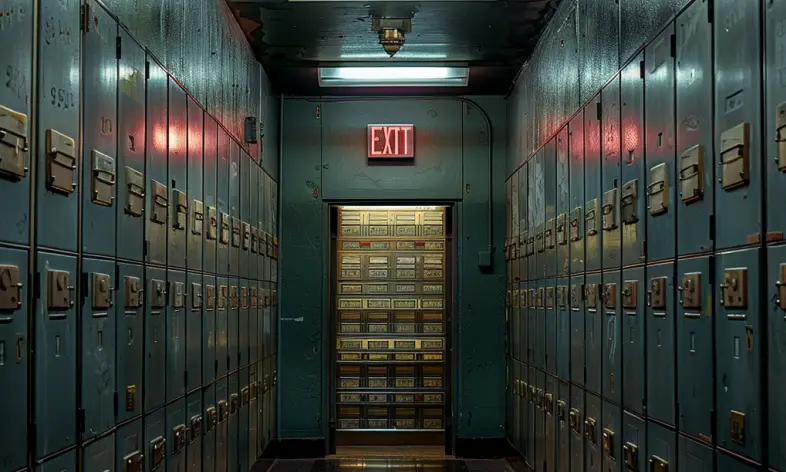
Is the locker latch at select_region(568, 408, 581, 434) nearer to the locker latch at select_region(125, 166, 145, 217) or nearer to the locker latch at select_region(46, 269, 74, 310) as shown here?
the locker latch at select_region(125, 166, 145, 217)

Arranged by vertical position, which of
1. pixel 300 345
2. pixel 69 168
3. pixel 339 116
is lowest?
pixel 300 345

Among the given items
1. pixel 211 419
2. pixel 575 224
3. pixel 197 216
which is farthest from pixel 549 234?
pixel 211 419

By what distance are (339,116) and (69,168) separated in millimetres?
5973

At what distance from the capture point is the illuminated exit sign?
356 inches

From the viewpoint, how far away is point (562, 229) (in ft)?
19.5

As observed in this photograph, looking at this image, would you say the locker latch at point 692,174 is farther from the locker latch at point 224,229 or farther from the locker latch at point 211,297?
the locker latch at point 224,229

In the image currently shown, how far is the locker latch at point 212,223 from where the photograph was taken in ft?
18.3

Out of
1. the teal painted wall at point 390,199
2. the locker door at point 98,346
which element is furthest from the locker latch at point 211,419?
the teal painted wall at point 390,199

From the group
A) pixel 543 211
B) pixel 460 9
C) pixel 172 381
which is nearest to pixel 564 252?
pixel 543 211

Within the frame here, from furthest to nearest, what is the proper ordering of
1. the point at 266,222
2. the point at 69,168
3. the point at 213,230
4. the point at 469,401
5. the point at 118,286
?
the point at 469,401 → the point at 266,222 → the point at 213,230 → the point at 118,286 → the point at 69,168

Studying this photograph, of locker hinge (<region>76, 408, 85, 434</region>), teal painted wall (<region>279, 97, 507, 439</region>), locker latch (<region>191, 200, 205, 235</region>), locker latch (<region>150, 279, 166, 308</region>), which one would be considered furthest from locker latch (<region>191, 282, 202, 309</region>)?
teal painted wall (<region>279, 97, 507, 439</region>)

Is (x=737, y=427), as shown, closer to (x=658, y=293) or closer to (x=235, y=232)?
(x=658, y=293)

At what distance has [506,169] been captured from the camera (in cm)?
896

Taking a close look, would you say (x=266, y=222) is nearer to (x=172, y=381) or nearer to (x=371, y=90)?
(x=371, y=90)
